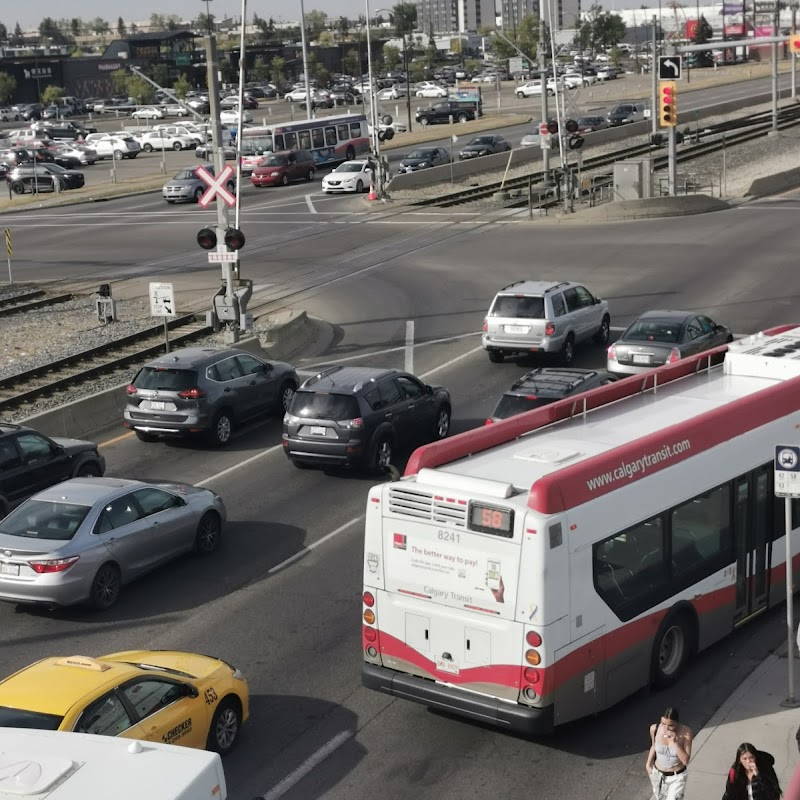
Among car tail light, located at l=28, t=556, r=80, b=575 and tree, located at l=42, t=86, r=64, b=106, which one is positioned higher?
tree, located at l=42, t=86, r=64, b=106

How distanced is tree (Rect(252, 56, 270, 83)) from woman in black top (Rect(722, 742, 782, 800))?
154419 mm

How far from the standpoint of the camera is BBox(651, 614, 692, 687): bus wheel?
1292cm

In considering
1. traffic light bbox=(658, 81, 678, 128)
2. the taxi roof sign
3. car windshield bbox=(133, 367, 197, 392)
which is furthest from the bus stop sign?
traffic light bbox=(658, 81, 678, 128)

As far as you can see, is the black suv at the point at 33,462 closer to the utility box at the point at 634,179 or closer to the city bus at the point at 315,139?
the utility box at the point at 634,179

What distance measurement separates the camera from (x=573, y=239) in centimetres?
4400

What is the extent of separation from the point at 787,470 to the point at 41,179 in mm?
61295

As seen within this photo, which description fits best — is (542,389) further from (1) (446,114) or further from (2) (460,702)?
(1) (446,114)

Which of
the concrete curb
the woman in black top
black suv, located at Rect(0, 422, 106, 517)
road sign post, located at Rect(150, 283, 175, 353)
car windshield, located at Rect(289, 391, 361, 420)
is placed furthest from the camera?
road sign post, located at Rect(150, 283, 175, 353)

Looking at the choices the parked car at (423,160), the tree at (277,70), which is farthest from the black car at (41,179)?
the tree at (277,70)

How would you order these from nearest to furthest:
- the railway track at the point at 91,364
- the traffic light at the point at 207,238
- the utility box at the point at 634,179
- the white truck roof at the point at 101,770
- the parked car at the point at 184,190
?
the white truck roof at the point at 101,770
the railway track at the point at 91,364
the traffic light at the point at 207,238
the utility box at the point at 634,179
the parked car at the point at 184,190

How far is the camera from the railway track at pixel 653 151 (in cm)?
5500

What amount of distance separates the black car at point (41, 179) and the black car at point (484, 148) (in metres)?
19.9

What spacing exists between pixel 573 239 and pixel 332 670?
3181 cm

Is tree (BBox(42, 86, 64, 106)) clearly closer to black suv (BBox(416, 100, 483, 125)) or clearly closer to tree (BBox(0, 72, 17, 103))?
tree (BBox(0, 72, 17, 103))
